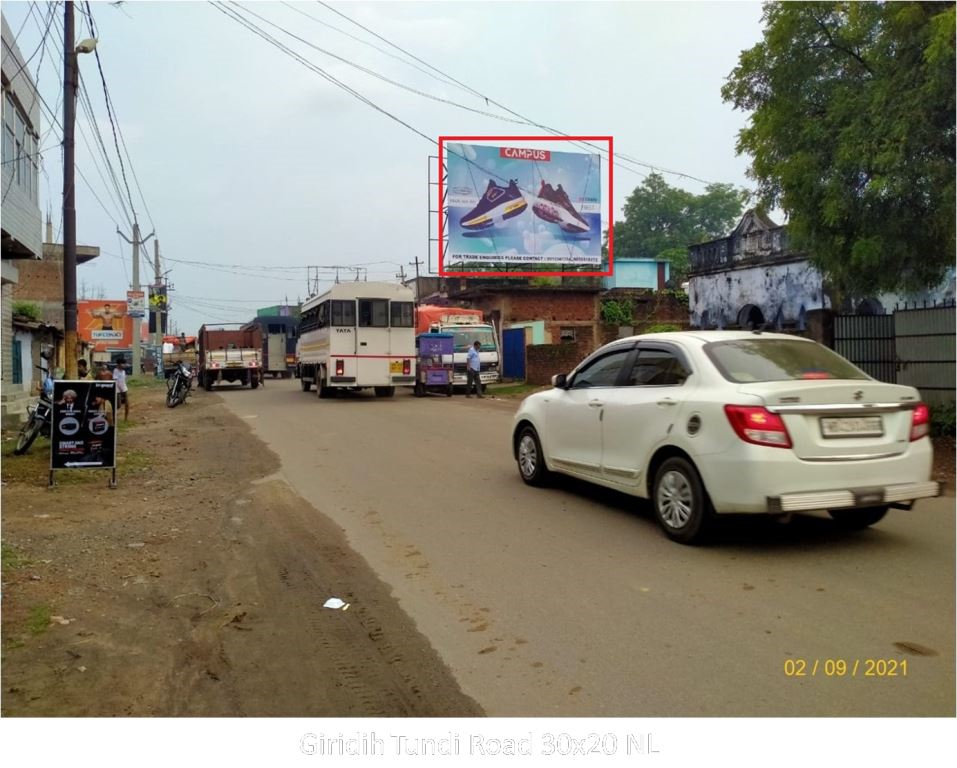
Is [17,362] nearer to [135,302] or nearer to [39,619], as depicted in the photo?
[135,302]

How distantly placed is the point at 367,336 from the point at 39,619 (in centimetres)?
1804

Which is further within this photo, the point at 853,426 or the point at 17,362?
A: the point at 17,362

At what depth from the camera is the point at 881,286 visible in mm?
11570

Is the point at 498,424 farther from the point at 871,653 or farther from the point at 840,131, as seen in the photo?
the point at 871,653

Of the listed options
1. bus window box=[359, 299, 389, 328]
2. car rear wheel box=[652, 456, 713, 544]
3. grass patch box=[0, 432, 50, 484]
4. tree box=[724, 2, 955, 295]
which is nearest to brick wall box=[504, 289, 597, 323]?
bus window box=[359, 299, 389, 328]

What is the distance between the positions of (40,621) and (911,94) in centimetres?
1033

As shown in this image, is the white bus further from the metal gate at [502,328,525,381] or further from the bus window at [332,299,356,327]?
the metal gate at [502,328,525,381]

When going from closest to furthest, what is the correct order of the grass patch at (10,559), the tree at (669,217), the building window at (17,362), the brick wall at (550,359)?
the grass patch at (10,559), the building window at (17,362), the brick wall at (550,359), the tree at (669,217)

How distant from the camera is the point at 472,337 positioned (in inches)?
1106

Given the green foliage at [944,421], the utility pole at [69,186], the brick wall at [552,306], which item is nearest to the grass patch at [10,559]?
the utility pole at [69,186]

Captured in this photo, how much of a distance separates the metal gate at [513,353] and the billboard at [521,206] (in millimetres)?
3006

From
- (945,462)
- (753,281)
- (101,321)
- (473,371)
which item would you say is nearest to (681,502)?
(945,462)

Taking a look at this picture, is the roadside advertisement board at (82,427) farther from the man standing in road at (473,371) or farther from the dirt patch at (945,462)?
the man standing in road at (473,371)

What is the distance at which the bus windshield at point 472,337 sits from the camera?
1079 inches
